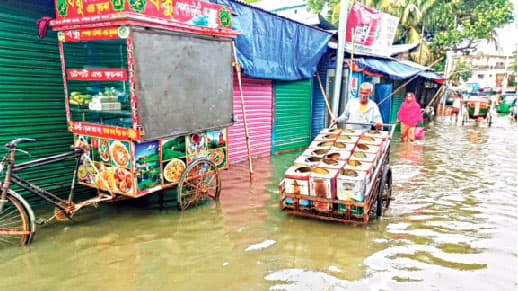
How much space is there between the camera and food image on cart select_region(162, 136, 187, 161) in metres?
4.54

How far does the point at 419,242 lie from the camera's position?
4.23m

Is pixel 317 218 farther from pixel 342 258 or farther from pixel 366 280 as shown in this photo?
pixel 366 280

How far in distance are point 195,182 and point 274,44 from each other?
419cm

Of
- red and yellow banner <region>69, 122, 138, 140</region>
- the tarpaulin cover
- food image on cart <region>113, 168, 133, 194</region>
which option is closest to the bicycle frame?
red and yellow banner <region>69, 122, 138, 140</region>

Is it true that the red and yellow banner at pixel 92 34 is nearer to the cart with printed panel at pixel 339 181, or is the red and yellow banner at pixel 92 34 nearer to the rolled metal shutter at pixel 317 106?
the cart with printed panel at pixel 339 181

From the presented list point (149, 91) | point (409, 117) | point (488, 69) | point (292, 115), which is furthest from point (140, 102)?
point (488, 69)

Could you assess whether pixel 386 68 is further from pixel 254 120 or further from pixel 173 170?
pixel 173 170

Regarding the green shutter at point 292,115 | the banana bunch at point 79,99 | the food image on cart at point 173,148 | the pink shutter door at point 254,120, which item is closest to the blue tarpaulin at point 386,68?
the green shutter at point 292,115

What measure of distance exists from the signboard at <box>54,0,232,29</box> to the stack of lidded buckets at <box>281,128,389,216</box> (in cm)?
230

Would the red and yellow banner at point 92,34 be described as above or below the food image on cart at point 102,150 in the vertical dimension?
above

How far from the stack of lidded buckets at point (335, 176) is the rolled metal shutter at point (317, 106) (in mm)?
5808

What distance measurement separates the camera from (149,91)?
4.20m

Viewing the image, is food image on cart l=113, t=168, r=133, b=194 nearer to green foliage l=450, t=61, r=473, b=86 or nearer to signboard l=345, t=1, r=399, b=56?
signboard l=345, t=1, r=399, b=56

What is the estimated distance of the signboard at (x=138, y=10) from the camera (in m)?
3.88
